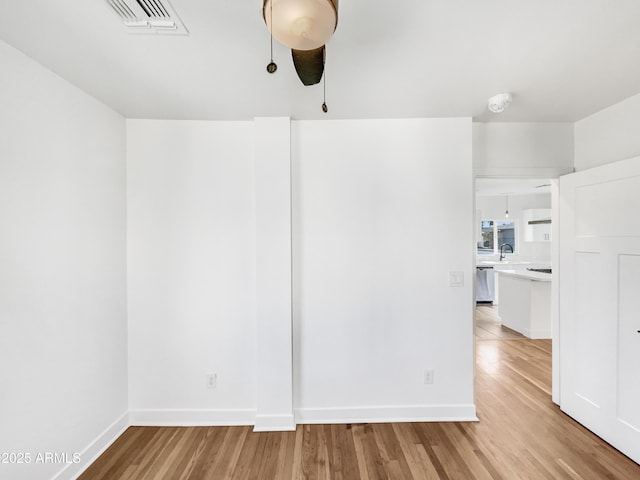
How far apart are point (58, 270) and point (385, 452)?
2418mm

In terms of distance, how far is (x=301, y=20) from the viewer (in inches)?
33.0

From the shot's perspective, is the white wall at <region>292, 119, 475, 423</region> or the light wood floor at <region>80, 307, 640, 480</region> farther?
the white wall at <region>292, 119, 475, 423</region>

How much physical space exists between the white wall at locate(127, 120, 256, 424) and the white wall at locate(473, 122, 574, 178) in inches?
78.1

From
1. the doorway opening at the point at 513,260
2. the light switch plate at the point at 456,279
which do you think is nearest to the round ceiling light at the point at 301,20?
the light switch plate at the point at 456,279

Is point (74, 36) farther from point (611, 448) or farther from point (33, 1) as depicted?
point (611, 448)

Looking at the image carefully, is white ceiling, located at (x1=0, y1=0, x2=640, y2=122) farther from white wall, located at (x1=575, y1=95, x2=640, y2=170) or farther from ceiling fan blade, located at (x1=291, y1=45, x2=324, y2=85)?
ceiling fan blade, located at (x1=291, y1=45, x2=324, y2=85)

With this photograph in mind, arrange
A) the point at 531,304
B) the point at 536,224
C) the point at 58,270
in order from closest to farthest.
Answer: the point at 58,270, the point at 531,304, the point at 536,224

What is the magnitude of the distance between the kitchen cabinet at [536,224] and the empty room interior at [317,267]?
4.86 metres

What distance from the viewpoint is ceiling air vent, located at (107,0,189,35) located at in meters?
1.21

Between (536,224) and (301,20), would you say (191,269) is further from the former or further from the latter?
(536,224)

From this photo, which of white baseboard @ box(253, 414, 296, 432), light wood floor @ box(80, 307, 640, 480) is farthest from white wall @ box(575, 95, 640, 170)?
white baseboard @ box(253, 414, 296, 432)

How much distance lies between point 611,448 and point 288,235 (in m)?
2.76

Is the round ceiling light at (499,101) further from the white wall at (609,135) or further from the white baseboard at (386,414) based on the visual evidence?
the white baseboard at (386,414)

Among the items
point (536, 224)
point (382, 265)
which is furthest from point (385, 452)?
point (536, 224)
